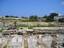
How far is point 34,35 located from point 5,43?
16.1 inches

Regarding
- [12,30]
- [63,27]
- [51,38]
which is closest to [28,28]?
[12,30]

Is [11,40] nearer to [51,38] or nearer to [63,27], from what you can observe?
[51,38]

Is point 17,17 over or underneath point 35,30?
over

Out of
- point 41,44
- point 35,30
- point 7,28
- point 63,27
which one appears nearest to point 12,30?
point 7,28

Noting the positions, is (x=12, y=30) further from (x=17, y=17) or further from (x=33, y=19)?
(x=33, y=19)

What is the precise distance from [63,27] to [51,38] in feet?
0.77

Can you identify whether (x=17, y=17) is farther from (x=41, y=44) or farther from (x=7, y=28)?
(x=41, y=44)

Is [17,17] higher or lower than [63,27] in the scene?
higher

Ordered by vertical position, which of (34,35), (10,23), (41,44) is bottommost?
(41,44)

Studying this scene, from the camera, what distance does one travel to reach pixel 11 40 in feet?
6.32

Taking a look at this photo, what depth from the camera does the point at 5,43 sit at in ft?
6.28

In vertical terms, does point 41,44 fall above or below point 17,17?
below

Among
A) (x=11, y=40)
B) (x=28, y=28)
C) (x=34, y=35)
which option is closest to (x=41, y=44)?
(x=34, y=35)

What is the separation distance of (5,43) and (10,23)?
0.28 m
